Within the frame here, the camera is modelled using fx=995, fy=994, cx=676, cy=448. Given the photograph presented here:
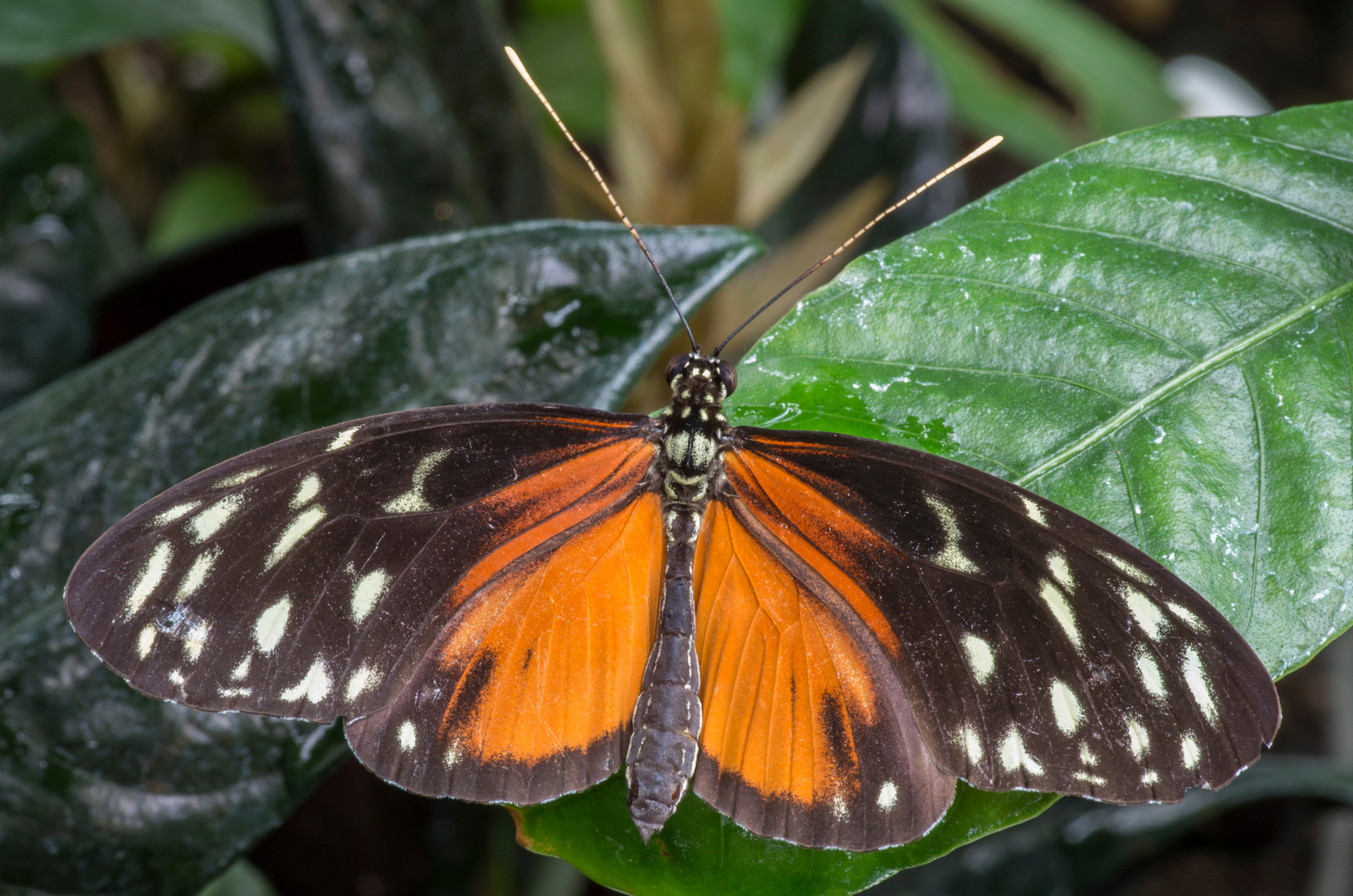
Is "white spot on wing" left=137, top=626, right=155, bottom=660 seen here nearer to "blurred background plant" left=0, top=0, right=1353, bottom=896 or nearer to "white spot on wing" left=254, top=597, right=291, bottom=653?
"white spot on wing" left=254, top=597, right=291, bottom=653

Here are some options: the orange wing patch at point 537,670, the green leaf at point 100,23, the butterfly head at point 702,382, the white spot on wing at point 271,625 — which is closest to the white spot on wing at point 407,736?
the orange wing patch at point 537,670

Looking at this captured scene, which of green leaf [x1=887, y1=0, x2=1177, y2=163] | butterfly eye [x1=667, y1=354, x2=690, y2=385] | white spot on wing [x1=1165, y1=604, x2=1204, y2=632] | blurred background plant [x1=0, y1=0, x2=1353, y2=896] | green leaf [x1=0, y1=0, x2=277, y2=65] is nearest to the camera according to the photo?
white spot on wing [x1=1165, y1=604, x2=1204, y2=632]

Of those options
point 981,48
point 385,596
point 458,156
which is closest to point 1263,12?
point 981,48

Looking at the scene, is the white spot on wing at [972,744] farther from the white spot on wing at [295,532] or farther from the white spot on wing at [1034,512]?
the white spot on wing at [295,532]

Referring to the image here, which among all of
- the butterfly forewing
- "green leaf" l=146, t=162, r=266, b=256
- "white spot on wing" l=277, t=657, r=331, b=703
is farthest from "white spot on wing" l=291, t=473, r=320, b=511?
"green leaf" l=146, t=162, r=266, b=256

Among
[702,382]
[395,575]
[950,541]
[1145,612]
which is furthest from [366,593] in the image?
[1145,612]
